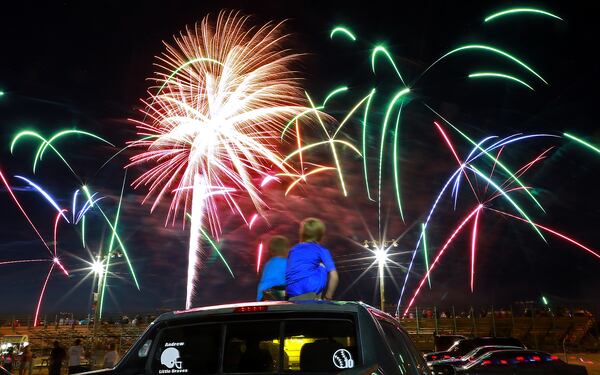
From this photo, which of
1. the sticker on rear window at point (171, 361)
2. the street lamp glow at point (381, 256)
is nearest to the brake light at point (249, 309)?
the sticker on rear window at point (171, 361)

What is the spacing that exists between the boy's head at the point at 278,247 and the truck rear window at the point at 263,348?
9.29ft

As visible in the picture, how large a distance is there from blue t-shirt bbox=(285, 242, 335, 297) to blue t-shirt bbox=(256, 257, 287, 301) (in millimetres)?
Answer: 678

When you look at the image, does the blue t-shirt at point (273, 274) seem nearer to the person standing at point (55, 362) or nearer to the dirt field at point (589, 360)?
the person standing at point (55, 362)

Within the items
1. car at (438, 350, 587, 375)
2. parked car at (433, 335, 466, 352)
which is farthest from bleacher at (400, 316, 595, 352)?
car at (438, 350, 587, 375)

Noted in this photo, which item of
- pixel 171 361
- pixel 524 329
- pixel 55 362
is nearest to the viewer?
pixel 171 361

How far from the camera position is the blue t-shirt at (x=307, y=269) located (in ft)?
16.8

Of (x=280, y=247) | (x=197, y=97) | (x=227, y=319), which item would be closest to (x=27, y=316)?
(x=197, y=97)

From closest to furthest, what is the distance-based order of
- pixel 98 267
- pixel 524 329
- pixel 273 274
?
pixel 273 274 < pixel 98 267 < pixel 524 329

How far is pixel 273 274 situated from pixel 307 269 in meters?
0.97

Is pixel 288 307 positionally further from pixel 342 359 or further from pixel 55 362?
pixel 55 362

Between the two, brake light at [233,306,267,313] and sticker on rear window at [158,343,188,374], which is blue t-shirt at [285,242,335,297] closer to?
brake light at [233,306,267,313]

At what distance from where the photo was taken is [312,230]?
5484mm

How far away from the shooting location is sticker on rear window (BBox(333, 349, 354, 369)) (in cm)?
296

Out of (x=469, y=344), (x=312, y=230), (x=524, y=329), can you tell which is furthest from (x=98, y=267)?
(x=312, y=230)
